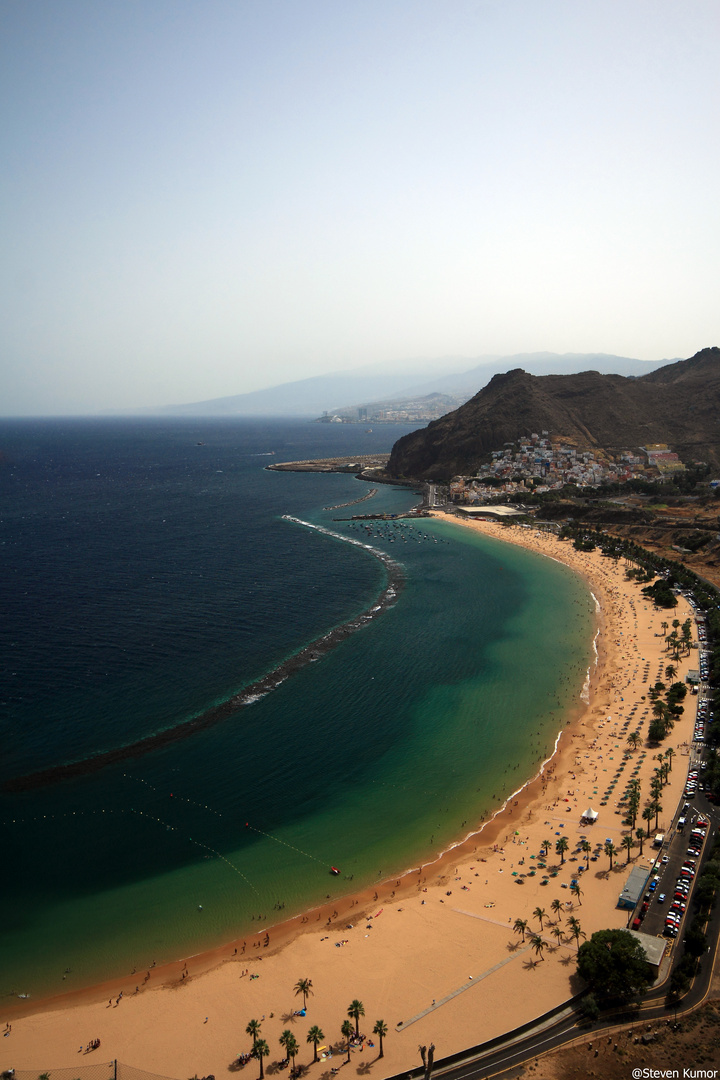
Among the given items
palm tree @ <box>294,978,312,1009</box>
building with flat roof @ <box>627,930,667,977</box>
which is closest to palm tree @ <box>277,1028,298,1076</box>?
palm tree @ <box>294,978,312,1009</box>

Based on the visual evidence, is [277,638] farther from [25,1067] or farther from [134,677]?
[25,1067]

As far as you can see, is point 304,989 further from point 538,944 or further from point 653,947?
point 653,947

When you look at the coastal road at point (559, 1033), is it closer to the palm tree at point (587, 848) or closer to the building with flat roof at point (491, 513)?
the palm tree at point (587, 848)

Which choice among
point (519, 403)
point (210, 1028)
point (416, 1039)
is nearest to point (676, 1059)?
point (416, 1039)

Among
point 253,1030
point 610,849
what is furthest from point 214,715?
point 610,849

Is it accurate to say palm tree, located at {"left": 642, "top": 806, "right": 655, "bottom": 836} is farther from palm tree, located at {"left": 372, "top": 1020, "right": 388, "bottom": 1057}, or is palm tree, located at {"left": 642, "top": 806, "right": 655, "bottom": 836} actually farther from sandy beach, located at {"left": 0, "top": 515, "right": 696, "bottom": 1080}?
palm tree, located at {"left": 372, "top": 1020, "right": 388, "bottom": 1057}
